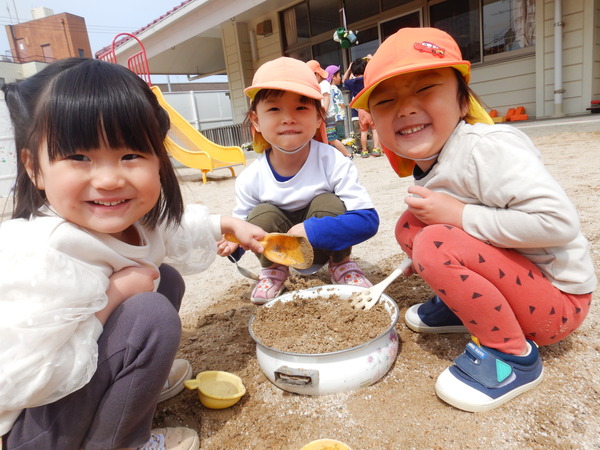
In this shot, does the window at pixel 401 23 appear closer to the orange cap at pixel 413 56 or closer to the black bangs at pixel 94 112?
the orange cap at pixel 413 56

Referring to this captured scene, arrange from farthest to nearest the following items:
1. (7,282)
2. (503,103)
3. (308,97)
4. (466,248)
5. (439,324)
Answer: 1. (503,103)
2. (308,97)
3. (439,324)
4. (466,248)
5. (7,282)

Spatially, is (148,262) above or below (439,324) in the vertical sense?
above

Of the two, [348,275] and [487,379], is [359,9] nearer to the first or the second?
[348,275]

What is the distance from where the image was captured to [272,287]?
174 centimetres

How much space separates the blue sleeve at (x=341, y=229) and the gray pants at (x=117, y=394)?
731 millimetres

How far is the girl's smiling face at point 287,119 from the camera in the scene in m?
1.62

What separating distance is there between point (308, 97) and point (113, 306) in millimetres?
1069

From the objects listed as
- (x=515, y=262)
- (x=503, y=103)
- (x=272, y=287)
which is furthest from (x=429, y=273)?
(x=503, y=103)

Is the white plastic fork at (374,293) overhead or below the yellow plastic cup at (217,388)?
overhead

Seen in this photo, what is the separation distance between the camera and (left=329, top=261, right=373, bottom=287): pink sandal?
1.68 meters

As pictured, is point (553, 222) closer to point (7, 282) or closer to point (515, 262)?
point (515, 262)

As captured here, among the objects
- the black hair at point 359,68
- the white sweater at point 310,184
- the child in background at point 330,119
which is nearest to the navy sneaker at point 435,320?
the white sweater at point 310,184

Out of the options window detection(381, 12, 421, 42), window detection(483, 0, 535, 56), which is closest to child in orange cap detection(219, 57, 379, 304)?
window detection(483, 0, 535, 56)

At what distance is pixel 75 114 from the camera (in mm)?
828
